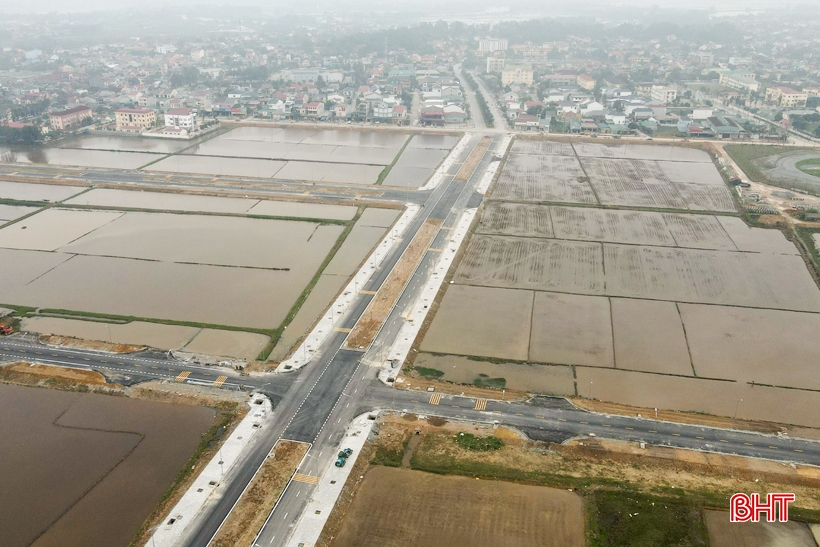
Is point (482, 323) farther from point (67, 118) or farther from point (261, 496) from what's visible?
point (67, 118)

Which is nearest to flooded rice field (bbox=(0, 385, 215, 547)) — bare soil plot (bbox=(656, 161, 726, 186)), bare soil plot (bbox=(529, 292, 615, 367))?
bare soil plot (bbox=(529, 292, 615, 367))

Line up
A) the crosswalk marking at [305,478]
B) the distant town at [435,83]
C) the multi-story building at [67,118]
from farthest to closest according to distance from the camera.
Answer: the distant town at [435,83] < the multi-story building at [67,118] < the crosswalk marking at [305,478]

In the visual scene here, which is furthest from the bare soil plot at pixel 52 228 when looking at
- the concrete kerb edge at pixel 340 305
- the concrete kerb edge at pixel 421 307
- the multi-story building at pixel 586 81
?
the multi-story building at pixel 586 81

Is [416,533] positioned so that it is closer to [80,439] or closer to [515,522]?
[515,522]

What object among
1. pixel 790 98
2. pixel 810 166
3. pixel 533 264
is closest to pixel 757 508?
pixel 533 264

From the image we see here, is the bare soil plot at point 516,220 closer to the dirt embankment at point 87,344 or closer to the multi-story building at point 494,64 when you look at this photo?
the dirt embankment at point 87,344

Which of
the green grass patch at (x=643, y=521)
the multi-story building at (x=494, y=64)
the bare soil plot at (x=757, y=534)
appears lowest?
the bare soil plot at (x=757, y=534)

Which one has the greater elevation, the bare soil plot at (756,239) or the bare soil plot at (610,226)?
the bare soil plot at (610,226)
